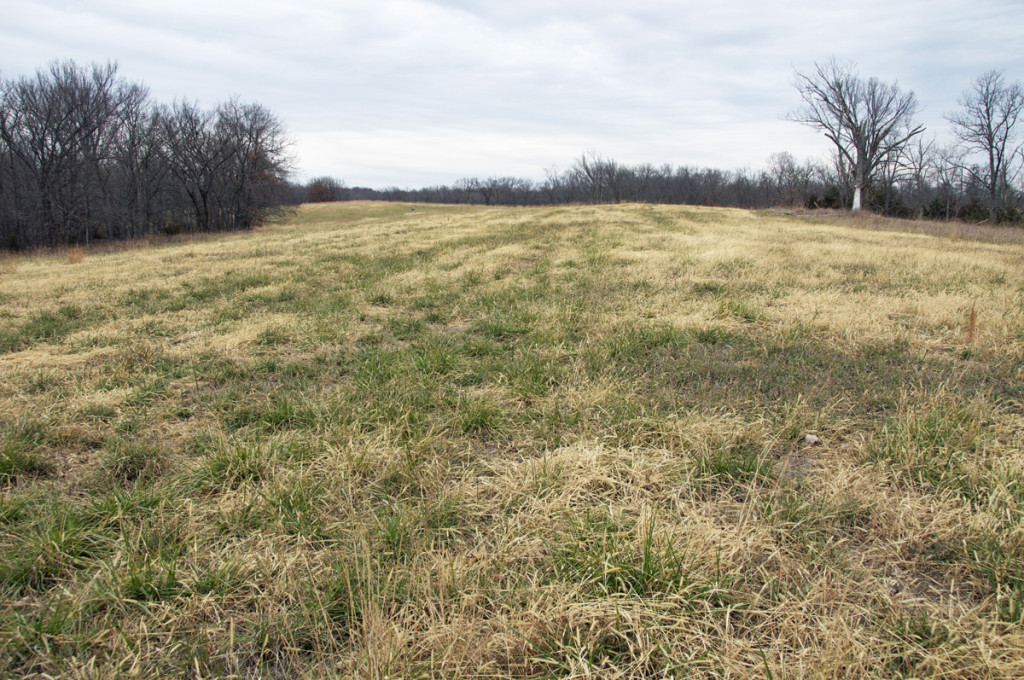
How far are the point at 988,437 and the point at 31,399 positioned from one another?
7414 millimetres

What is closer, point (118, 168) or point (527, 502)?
point (527, 502)

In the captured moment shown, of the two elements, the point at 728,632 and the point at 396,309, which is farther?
the point at 396,309

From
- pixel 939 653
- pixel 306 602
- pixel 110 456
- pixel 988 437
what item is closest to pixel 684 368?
pixel 988 437

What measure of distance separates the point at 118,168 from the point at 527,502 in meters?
51.2

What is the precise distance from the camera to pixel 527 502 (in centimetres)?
255

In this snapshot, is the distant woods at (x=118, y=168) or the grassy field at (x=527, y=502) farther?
the distant woods at (x=118, y=168)

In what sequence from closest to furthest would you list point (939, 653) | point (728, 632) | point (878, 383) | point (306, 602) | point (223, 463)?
point (939, 653)
point (728, 632)
point (306, 602)
point (223, 463)
point (878, 383)

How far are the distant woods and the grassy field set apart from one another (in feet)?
123

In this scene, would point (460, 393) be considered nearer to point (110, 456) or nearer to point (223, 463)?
point (223, 463)

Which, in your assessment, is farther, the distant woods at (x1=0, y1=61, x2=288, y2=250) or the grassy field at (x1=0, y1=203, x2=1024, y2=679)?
the distant woods at (x1=0, y1=61, x2=288, y2=250)

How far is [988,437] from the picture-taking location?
297 cm

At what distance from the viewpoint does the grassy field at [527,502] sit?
5.74 feet

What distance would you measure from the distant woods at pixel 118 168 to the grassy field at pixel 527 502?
37.6m

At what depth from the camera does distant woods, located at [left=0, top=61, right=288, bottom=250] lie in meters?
31.5
